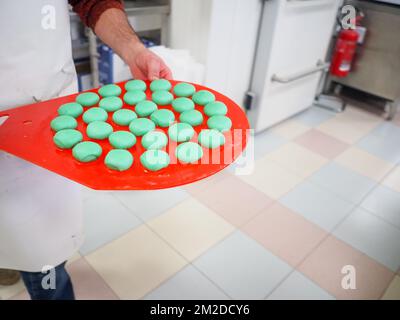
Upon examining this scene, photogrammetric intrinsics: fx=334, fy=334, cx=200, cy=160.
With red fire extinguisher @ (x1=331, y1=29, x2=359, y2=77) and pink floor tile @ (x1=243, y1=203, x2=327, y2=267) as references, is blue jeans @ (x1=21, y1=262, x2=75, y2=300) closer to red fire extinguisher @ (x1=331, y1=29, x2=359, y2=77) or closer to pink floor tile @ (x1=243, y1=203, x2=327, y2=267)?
pink floor tile @ (x1=243, y1=203, x2=327, y2=267)

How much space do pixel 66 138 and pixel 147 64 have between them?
0.34m

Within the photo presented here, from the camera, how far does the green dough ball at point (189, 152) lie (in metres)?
0.69

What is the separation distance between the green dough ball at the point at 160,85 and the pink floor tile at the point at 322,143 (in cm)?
148

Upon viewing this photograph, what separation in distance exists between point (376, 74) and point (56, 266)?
2486 millimetres

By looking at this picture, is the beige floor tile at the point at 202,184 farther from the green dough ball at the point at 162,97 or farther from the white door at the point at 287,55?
the green dough ball at the point at 162,97

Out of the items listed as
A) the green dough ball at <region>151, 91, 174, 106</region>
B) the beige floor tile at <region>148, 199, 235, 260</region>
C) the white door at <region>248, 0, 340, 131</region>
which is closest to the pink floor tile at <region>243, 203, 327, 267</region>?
the beige floor tile at <region>148, 199, 235, 260</region>

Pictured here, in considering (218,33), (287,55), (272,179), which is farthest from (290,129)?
(218,33)

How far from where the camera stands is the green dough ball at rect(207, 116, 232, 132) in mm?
778

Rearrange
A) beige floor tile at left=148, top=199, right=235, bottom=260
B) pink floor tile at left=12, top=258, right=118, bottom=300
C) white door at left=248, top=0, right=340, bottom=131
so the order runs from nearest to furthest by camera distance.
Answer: pink floor tile at left=12, top=258, right=118, bottom=300, beige floor tile at left=148, top=199, right=235, bottom=260, white door at left=248, top=0, right=340, bottom=131

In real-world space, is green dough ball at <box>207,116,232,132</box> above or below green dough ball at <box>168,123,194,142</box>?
above

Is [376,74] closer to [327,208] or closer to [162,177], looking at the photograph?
[327,208]

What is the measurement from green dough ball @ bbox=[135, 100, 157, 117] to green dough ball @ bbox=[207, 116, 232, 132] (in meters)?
0.15

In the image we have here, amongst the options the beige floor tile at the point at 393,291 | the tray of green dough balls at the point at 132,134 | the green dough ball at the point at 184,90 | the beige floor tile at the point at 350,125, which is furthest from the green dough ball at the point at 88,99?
the beige floor tile at the point at 350,125
